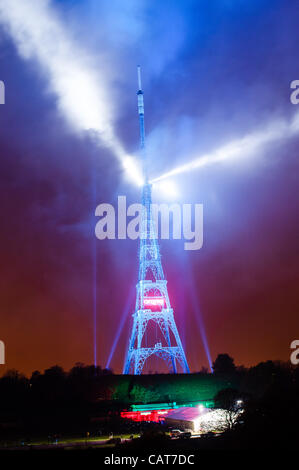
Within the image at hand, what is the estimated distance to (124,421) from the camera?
150 ft

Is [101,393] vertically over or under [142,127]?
under

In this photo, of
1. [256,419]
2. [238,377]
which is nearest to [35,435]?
[256,419]

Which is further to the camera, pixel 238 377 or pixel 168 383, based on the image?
pixel 238 377

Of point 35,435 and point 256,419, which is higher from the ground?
point 256,419

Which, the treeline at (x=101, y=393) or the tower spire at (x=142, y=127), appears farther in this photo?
the tower spire at (x=142, y=127)

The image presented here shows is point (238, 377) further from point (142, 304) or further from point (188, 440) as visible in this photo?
point (188, 440)

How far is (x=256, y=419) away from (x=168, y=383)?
30488 mm

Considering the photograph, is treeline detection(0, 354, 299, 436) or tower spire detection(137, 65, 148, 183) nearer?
treeline detection(0, 354, 299, 436)

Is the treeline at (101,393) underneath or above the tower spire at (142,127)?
underneath

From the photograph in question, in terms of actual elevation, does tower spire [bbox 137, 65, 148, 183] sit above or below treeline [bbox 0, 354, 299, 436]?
above
